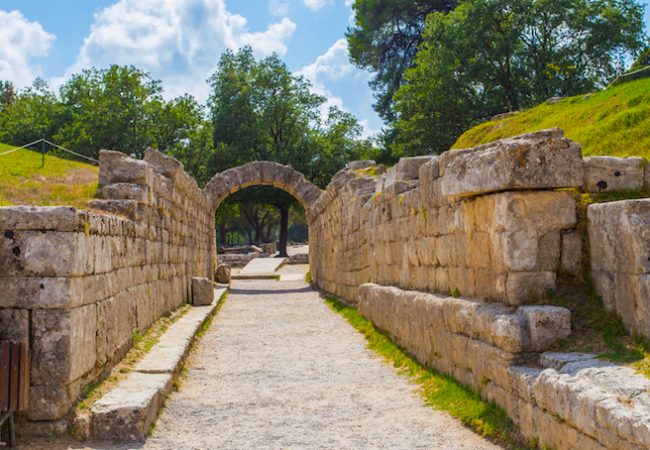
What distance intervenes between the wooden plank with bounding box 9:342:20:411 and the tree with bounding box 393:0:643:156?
1019 inches

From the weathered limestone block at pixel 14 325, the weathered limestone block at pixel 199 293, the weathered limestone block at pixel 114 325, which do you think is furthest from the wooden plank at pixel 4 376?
the weathered limestone block at pixel 199 293

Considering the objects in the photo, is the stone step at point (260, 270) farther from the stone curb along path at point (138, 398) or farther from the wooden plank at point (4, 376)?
the wooden plank at point (4, 376)

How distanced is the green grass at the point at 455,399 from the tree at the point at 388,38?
3283cm

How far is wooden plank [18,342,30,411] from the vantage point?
4.84m

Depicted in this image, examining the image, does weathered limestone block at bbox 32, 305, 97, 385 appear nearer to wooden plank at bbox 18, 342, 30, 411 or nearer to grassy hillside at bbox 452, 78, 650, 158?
wooden plank at bbox 18, 342, 30, 411

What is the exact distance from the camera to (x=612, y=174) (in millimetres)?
5602

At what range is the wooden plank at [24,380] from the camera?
4.84 m

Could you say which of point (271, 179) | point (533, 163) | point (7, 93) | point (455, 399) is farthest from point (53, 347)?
point (7, 93)

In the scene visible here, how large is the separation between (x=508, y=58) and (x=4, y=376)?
27.5m

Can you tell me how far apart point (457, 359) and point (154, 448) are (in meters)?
2.81

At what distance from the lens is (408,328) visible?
8.27 meters

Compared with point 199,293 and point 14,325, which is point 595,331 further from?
point 199,293

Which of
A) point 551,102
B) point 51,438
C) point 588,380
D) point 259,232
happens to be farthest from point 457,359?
point 259,232

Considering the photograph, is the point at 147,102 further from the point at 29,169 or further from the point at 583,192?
the point at 583,192
